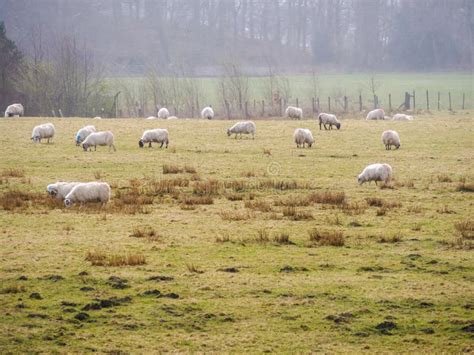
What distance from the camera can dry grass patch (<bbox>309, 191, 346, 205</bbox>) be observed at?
78.9ft

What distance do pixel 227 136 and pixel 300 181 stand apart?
51.3 ft

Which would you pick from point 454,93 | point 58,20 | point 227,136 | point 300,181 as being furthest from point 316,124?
point 58,20

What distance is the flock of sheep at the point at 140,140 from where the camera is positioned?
76.4 ft

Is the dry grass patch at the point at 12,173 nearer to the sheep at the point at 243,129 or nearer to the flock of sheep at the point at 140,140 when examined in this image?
the flock of sheep at the point at 140,140

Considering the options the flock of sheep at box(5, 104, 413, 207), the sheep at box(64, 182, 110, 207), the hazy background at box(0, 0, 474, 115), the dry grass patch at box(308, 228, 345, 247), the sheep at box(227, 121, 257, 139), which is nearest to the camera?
the dry grass patch at box(308, 228, 345, 247)

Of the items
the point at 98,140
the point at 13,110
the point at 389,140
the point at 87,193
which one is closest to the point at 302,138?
the point at 389,140

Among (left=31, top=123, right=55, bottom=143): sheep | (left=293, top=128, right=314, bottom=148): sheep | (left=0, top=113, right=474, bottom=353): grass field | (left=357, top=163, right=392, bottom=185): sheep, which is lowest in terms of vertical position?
(left=0, top=113, right=474, bottom=353): grass field

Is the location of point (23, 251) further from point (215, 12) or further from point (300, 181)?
point (215, 12)

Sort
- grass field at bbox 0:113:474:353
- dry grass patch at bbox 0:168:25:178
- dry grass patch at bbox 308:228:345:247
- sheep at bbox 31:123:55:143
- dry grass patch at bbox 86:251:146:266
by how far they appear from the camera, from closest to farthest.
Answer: grass field at bbox 0:113:474:353 < dry grass patch at bbox 86:251:146:266 < dry grass patch at bbox 308:228:345:247 < dry grass patch at bbox 0:168:25:178 < sheep at bbox 31:123:55:143

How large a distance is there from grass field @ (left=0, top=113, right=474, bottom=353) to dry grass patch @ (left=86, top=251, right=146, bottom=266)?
3 centimetres

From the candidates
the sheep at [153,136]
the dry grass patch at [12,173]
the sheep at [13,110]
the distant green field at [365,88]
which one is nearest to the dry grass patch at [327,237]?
the dry grass patch at [12,173]

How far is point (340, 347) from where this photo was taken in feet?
41.1

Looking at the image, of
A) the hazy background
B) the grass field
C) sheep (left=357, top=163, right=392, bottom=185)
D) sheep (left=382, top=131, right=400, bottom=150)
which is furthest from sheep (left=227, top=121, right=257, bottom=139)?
the hazy background

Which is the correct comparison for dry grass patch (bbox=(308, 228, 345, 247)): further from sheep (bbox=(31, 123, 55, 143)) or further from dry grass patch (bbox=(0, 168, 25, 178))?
sheep (bbox=(31, 123, 55, 143))
